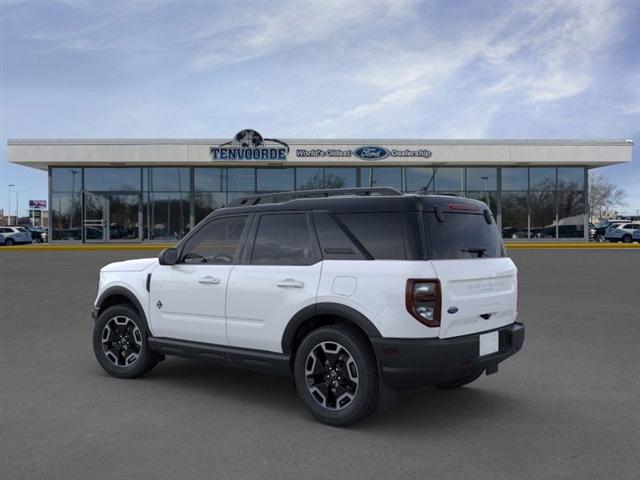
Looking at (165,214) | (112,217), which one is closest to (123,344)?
(165,214)

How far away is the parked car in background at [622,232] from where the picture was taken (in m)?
40.9

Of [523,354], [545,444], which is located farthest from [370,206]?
[523,354]

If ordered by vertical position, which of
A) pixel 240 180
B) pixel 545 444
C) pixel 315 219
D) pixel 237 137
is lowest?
pixel 545 444

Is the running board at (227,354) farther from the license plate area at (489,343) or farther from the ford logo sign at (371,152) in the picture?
the ford logo sign at (371,152)

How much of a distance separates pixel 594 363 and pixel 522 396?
5.63 ft

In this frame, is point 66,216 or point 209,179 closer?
point 66,216

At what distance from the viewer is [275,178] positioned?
38.1 meters

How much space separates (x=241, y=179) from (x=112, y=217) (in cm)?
843

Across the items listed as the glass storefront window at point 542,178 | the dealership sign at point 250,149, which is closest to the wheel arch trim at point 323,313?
the dealership sign at point 250,149

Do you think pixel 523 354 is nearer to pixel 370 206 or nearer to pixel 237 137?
pixel 370 206

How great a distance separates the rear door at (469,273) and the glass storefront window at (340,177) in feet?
109

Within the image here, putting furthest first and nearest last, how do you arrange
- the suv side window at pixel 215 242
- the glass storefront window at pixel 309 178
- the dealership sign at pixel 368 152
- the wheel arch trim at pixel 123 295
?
the glass storefront window at pixel 309 178 → the dealership sign at pixel 368 152 → the wheel arch trim at pixel 123 295 → the suv side window at pixel 215 242

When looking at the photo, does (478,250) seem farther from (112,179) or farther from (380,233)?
(112,179)

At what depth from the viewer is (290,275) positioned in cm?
494
